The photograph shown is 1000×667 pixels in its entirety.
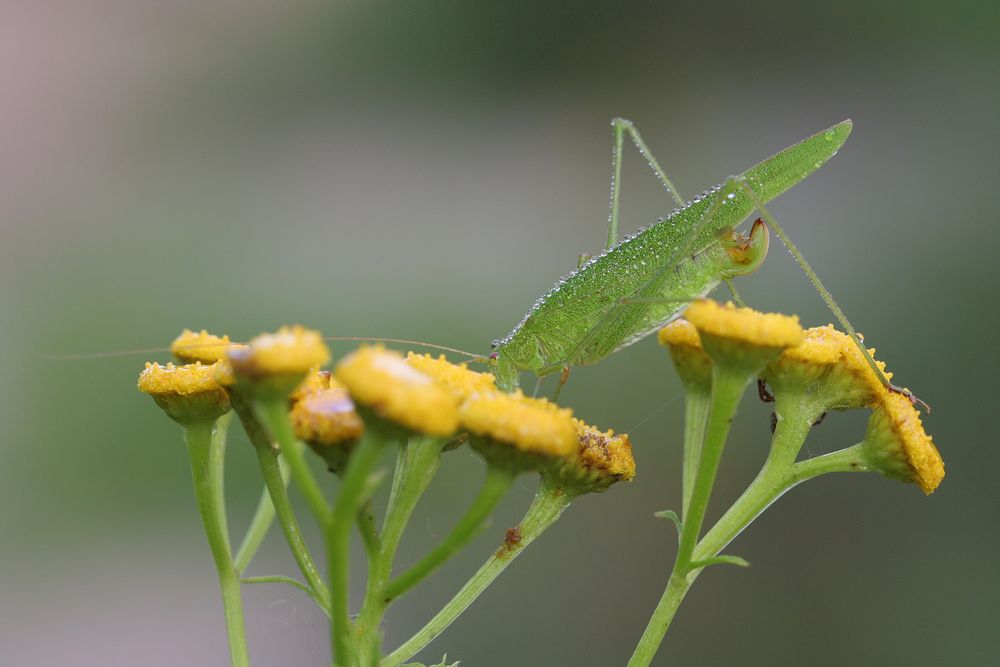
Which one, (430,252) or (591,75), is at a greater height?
(591,75)

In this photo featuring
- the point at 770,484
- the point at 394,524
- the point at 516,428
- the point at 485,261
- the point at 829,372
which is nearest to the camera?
the point at 516,428

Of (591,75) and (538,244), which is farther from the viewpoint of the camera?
(591,75)

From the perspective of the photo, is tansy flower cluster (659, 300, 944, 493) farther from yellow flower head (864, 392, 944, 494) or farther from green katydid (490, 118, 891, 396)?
green katydid (490, 118, 891, 396)

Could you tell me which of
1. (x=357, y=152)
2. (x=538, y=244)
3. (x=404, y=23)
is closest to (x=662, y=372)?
(x=538, y=244)

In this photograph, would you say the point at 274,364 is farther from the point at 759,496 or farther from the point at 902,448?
the point at 902,448

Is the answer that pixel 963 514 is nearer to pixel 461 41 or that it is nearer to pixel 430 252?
pixel 430 252

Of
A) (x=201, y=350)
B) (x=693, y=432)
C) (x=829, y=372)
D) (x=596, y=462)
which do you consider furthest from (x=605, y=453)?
(x=201, y=350)
